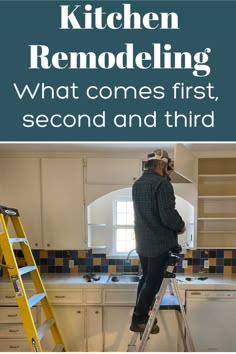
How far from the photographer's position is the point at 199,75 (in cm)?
113

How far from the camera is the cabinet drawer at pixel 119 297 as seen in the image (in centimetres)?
272

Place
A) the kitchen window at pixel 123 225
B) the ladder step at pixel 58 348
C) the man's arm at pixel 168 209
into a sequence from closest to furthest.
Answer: the man's arm at pixel 168 209, the ladder step at pixel 58 348, the kitchen window at pixel 123 225

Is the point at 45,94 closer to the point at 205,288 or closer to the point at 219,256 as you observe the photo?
the point at 205,288

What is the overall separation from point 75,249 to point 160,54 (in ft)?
7.66

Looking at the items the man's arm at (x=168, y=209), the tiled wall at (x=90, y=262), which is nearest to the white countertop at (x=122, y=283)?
the tiled wall at (x=90, y=262)

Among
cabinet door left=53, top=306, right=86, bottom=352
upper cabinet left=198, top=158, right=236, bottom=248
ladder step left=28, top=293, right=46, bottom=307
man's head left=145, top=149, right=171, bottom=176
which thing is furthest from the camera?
upper cabinet left=198, top=158, right=236, bottom=248

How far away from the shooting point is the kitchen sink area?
2875 millimetres

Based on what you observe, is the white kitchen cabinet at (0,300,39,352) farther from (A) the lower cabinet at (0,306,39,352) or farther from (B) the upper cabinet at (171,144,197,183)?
(B) the upper cabinet at (171,144,197,183)

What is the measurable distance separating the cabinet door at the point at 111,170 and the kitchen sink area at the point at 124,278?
97 cm

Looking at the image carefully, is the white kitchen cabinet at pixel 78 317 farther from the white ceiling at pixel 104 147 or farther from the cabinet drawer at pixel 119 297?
the white ceiling at pixel 104 147

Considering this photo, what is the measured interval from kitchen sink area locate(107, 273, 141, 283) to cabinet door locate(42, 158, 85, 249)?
1.45 ft

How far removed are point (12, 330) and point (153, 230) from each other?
71.9 inches

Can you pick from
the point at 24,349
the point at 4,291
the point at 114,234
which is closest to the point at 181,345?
the point at 114,234

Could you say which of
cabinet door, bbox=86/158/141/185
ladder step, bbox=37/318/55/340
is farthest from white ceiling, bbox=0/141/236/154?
ladder step, bbox=37/318/55/340
